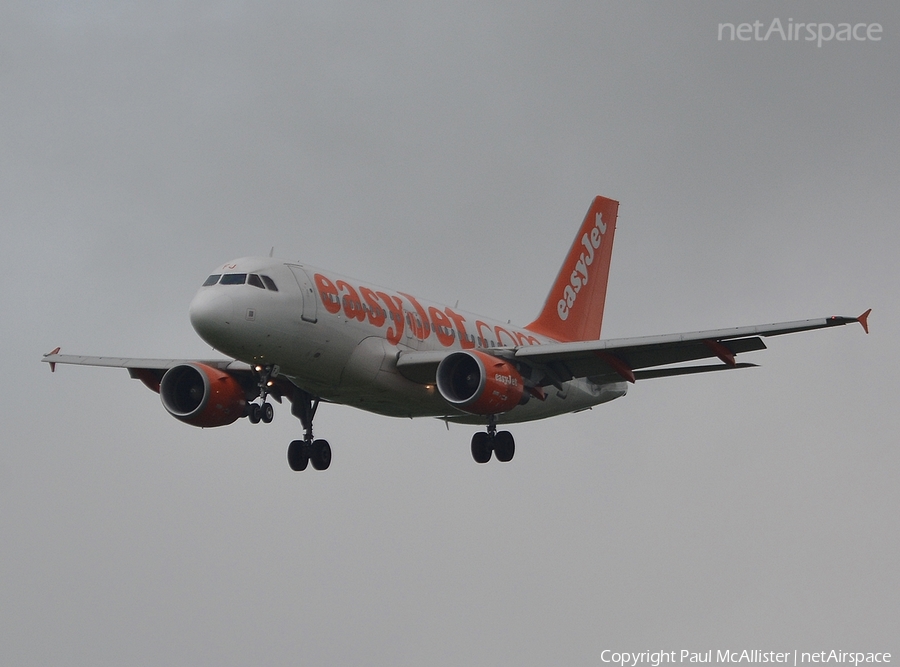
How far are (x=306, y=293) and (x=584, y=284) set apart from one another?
57.6ft

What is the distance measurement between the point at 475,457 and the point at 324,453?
472 cm

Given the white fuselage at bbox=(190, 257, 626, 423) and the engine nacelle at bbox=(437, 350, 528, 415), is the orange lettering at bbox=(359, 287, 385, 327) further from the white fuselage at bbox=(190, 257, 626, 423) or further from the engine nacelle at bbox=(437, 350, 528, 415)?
the engine nacelle at bbox=(437, 350, 528, 415)

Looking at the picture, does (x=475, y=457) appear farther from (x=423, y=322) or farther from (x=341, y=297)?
(x=341, y=297)

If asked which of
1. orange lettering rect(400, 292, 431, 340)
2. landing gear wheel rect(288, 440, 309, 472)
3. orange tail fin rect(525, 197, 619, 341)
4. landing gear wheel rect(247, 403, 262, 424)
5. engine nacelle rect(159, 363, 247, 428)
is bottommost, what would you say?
landing gear wheel rect(247, 403, 262, 424)

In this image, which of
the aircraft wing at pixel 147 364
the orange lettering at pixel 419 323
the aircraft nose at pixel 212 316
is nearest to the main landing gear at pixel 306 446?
the aircraft wing at pixel 147 364

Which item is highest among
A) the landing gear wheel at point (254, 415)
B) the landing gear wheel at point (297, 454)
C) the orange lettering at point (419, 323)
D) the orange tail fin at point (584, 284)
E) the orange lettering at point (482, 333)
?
the orange tail fin at point (584, 284)

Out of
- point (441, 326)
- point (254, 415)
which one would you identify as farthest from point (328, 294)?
point (441, 326)

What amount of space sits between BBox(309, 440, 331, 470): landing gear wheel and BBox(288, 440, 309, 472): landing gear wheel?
0.61ft

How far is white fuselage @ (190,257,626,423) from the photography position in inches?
1341

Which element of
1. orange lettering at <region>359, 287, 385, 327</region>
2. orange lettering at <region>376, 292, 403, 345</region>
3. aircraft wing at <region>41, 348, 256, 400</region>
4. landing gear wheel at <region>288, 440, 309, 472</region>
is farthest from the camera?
landing gear wheel at <region>288, 440, 309, 472</region>

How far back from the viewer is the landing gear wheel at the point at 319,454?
4091 cm

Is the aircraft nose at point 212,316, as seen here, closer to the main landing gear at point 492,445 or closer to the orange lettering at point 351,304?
the orange lettering at point 351,304

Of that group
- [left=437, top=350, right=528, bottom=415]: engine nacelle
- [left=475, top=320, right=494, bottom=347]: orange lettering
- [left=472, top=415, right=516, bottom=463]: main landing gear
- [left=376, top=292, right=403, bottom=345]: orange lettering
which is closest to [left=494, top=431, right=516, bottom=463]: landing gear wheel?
[left=472, top=415, right=516, bottom=463]: main landing gear

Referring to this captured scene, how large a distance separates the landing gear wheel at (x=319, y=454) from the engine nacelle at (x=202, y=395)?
264cm
